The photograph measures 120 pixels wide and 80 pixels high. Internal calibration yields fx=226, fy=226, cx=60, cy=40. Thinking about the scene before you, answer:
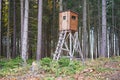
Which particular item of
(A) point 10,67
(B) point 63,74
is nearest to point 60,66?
→ (B) point 63,74

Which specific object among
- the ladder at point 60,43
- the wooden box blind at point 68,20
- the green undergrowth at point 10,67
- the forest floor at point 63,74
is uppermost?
the wooden box blind at point 68,20

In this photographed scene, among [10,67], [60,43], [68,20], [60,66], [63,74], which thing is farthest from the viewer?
[60,43]

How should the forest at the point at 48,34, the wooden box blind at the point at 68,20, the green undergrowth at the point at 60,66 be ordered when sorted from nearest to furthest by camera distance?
the green undergrowth at the point at 60,66 → the forest at the point at 48,34 → the wooden box blind at the point at 68,20

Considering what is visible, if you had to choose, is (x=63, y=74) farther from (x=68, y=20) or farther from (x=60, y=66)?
(x=68, y=20)

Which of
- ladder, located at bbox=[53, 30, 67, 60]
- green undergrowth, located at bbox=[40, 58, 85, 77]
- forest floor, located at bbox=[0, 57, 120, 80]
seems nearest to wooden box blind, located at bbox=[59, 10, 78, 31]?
ladder, located at bbox=[53, 30, 67, 60]

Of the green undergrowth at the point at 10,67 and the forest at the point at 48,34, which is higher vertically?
the forest at the point at 48,34

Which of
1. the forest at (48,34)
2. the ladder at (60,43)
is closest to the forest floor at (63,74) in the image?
the forest at (48,34)

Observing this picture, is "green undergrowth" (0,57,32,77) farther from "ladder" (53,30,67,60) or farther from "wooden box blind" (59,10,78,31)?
"wooden box blind" (59,10,78,31)

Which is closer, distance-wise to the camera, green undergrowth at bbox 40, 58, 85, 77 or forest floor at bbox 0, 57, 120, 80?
forest floor at bbox 0, 57, 120, 80

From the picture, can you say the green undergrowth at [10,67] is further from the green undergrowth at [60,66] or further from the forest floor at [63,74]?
the green undergrowth at [60,66]

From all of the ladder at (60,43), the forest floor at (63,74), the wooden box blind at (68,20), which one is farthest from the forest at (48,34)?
the wooden box blind at (68,20)

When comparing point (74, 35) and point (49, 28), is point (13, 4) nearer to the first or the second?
point (49, 28)

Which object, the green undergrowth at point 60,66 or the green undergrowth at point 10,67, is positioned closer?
the green undergrowth at point 60,66

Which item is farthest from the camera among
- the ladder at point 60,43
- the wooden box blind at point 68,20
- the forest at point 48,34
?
the wooden box blind at point 68,20
